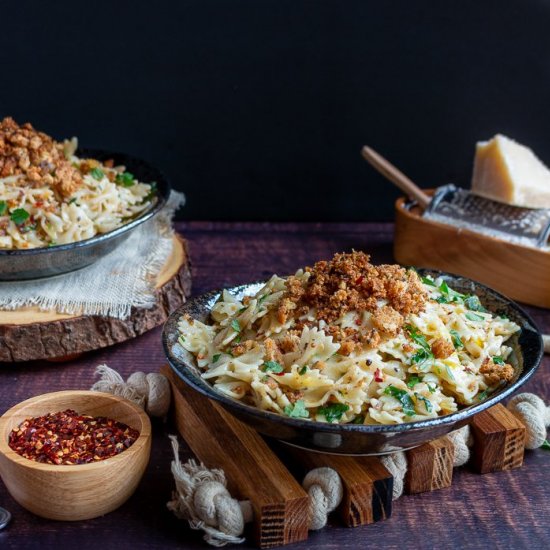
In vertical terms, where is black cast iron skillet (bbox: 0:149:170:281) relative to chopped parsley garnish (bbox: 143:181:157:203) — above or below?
below

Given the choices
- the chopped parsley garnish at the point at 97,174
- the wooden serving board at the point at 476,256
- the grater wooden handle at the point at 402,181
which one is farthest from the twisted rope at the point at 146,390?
the grater wooden handle at the point at 402,181

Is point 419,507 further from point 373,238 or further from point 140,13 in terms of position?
point 140,13

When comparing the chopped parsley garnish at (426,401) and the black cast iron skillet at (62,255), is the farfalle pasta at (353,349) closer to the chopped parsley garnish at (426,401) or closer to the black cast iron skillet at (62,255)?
the chopped parsley garnish at (426,401)

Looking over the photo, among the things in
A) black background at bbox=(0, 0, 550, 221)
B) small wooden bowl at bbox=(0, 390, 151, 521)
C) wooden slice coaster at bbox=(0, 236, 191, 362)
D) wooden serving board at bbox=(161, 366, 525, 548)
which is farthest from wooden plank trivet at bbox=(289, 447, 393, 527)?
black background at bbox=(0, 0, 550, 221)

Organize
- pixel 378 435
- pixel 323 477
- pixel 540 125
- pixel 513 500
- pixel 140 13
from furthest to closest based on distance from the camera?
pixel 540 125 → pixel 140 13 → pixel 513 500 → pixel 323 477 → pixel 378 435

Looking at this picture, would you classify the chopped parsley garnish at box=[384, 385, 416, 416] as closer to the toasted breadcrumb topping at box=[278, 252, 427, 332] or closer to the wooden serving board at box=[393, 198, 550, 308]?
the toasted breadcrumb topping at box=[278, 252, 427, 332]

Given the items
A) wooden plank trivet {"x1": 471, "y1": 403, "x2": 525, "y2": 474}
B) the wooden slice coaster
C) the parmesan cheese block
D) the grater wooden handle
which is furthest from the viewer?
the grater wooden handle

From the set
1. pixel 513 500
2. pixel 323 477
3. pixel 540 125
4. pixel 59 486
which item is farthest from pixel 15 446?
pixel 540 125

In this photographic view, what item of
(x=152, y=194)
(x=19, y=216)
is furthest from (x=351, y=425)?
(x=152, y=194)
